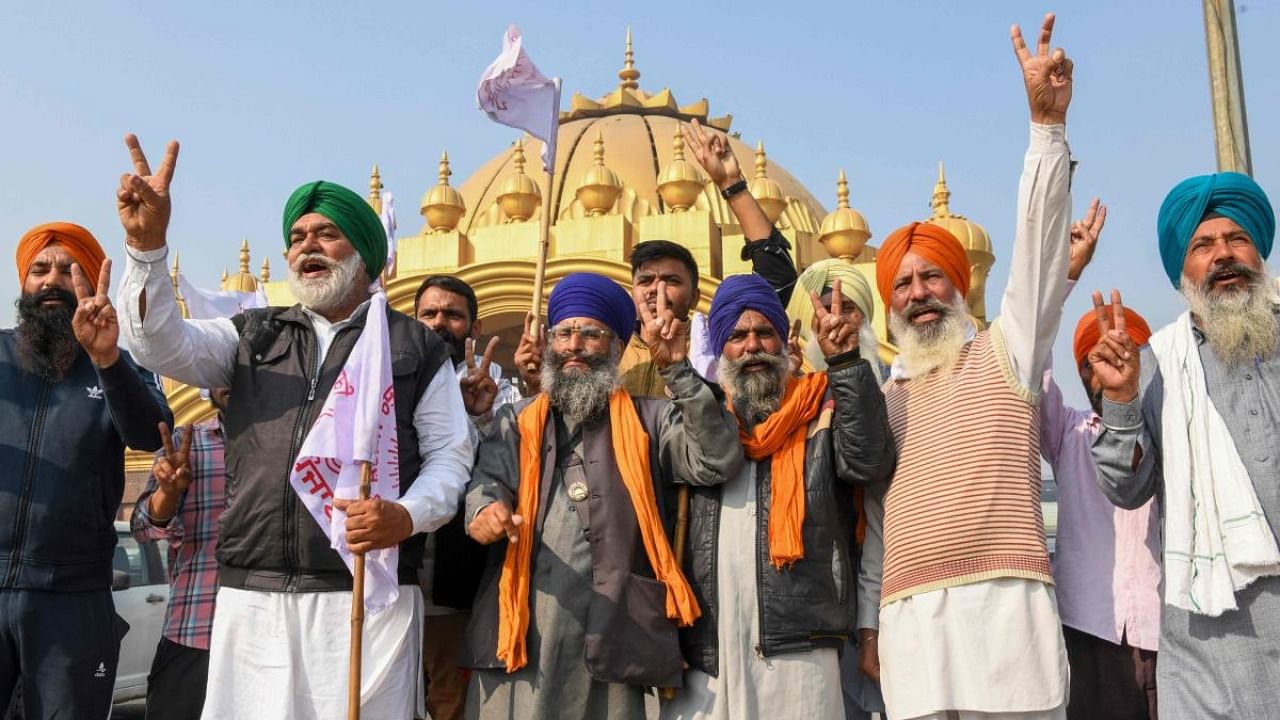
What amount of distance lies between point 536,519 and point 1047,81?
1751mm

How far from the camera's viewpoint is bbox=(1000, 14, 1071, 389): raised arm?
2.80m

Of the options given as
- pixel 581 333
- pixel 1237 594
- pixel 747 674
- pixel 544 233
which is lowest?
pixel 747 674

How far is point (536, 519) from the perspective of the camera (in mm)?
3162

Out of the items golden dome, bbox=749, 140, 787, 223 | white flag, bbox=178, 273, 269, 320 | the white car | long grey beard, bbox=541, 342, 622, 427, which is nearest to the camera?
long grey beard, bbox=541, 342, 622, 427

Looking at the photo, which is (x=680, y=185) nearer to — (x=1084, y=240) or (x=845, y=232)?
(x=845, y=232)

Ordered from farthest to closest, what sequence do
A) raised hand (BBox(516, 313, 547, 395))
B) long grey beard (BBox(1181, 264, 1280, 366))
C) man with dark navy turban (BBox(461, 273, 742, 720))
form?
raised hand (BBox(516, 313, 547, 395)) < man with dark navy turban (BBox(461, 273, 742, 720)) < long grey beard (BBox(1181, 264, 1280, 366))

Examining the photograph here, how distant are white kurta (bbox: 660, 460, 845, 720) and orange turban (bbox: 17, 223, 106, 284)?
85.9 inches

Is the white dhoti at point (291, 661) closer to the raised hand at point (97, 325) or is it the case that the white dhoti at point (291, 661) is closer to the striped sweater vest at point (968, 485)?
the raised hand at point (97, 325)

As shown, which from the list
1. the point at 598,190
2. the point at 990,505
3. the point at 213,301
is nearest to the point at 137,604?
the point at 213,301

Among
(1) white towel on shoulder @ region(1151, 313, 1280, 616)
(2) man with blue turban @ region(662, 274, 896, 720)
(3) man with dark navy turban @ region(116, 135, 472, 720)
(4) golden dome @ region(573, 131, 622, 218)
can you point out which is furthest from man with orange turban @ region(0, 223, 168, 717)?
(4) golden dome @ region(573, 131, 622, 218)

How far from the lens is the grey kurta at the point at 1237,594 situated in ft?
8.69

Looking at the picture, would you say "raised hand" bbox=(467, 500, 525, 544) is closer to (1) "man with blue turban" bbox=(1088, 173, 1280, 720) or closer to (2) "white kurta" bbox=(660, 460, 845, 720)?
(2) "white kurta" bbox=(660, 460, 845, 720)

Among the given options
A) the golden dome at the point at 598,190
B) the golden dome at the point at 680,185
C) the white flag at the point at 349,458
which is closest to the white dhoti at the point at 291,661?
the white flag at the point at 349,458

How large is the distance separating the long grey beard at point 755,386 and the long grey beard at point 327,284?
111cm
